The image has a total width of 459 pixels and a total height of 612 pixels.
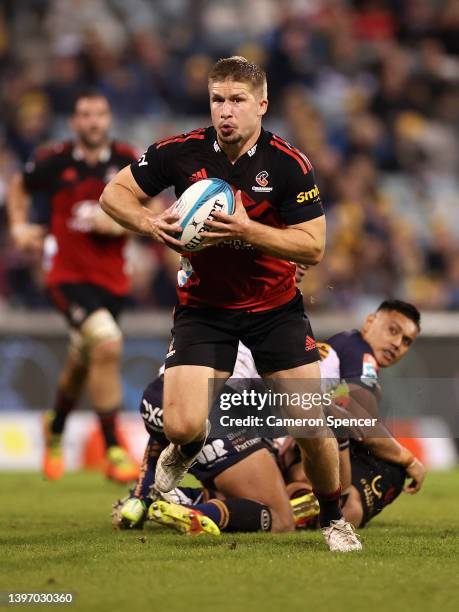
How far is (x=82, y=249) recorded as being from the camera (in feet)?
35.7

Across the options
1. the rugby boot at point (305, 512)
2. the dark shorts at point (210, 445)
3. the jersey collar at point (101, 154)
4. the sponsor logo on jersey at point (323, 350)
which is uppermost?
the jersey collar at point (101, 154)

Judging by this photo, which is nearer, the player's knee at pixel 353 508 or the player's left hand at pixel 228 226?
the player's left hand at pixel 228 226

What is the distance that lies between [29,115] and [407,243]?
5.58 m

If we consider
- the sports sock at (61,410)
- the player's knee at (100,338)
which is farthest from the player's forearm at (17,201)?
the sports sock at (61,410)

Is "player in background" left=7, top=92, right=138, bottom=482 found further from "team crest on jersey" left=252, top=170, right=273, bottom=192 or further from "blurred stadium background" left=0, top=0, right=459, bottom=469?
"team crest on jersey" left=252, top=170, right=273, bottom=192

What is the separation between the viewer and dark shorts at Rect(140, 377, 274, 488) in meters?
7.09

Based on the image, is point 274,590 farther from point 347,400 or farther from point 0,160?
point 0,160

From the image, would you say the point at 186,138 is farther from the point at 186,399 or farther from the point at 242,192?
the point at 186,399

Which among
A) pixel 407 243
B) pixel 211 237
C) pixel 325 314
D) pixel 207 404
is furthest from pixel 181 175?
pixel 407 243

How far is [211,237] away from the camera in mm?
5785

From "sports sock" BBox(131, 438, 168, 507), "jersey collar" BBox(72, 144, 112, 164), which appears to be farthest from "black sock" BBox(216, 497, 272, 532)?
"jersey collar" BBox(72, 144, 112, 164)

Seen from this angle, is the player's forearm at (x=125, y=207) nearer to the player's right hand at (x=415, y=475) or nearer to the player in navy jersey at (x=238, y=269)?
the player in navy jersey at (x=238, y=269)

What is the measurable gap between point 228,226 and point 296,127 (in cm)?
1202

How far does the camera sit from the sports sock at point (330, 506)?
245 inches
